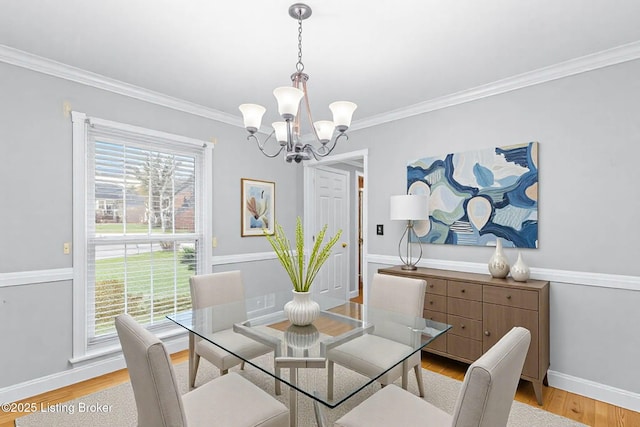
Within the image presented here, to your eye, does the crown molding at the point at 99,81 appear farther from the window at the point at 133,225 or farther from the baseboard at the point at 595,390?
the baseboard at the point at 595,390

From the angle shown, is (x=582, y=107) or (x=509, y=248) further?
(x=509, y=248)

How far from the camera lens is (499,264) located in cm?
275

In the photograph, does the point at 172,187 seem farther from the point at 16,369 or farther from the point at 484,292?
the point at 484,292

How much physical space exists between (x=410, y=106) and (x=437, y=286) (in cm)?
187

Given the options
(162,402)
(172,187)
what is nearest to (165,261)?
(172,187)

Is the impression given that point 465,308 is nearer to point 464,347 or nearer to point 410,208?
point 464,347

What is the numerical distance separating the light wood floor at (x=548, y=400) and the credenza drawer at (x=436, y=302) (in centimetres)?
54

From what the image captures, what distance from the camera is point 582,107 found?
2549 millimetres

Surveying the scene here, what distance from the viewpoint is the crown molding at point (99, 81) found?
2.41m

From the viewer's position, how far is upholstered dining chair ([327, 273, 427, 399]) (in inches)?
70.3

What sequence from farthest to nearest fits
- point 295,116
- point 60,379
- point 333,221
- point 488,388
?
1. point 333,221
2. point 60,379
3. point 295,116
4. point 488,388

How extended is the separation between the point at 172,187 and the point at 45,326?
1.53 m

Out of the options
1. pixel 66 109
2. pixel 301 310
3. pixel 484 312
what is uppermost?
pixel 66 109

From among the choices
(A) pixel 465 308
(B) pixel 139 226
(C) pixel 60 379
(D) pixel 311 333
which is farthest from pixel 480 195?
(C) pixel 60 379
